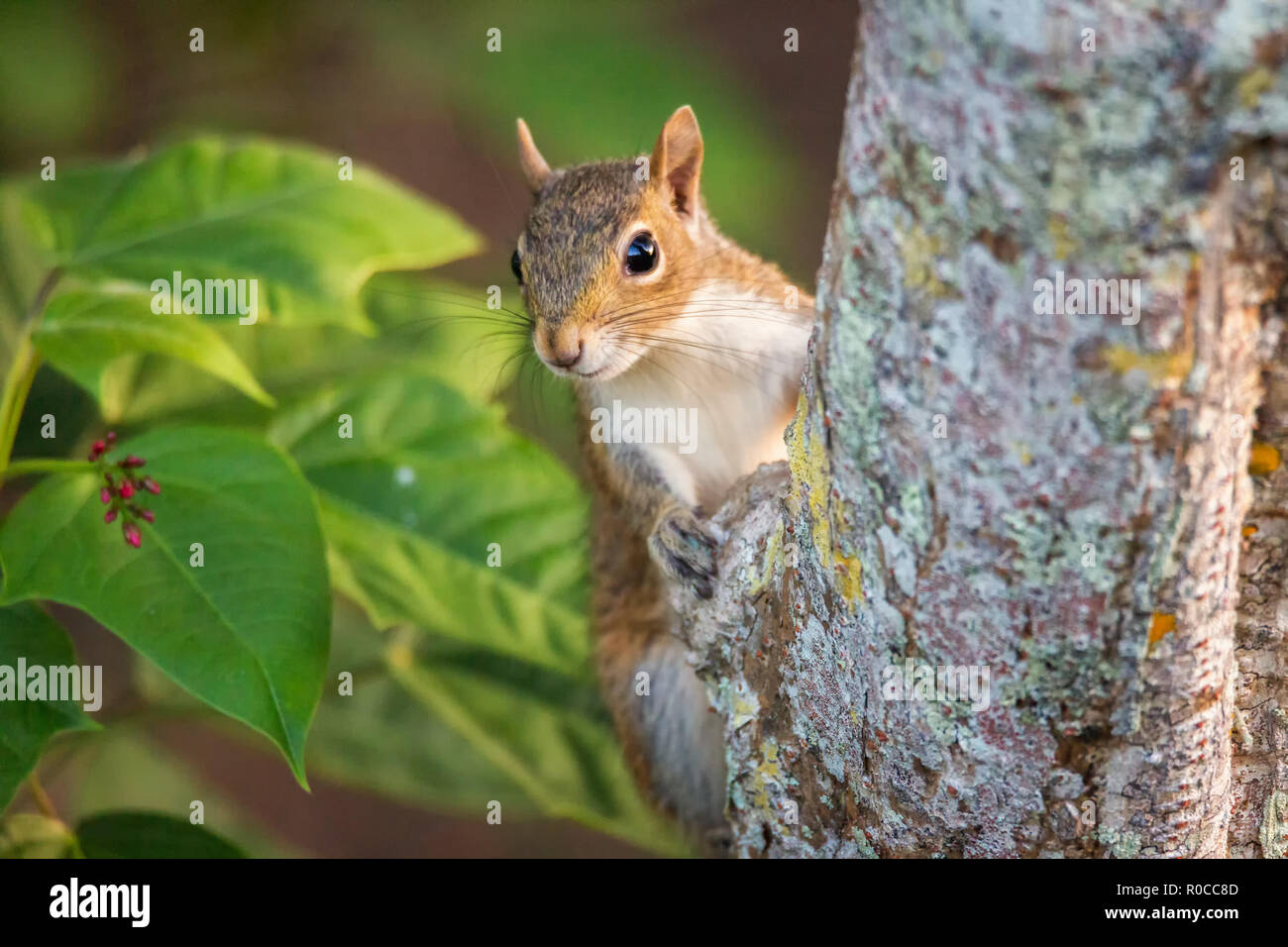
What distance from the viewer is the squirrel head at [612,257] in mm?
1495

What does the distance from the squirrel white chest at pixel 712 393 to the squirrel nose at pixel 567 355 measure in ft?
0.47

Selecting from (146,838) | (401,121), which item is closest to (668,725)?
(146,838)

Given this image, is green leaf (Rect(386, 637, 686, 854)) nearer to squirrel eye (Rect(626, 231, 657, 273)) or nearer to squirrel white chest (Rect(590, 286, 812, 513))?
squirrel white chest (Rect(590, 286, 812, 513))

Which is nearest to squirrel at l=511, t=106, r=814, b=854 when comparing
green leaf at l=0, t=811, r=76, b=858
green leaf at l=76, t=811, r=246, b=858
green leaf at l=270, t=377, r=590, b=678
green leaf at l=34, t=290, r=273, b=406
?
green leaf at l=270, t=377, r=590, b=678

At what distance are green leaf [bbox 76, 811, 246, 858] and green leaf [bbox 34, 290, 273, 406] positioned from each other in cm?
50

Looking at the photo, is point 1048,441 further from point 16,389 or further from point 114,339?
point 16,389

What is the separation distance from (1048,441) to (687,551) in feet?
1.94

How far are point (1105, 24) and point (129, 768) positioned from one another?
2.12m

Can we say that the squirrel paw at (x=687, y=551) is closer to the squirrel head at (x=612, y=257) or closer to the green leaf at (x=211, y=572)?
the squirrel head at (x=612, y=257)

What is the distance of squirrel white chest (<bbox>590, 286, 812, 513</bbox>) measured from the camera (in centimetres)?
163

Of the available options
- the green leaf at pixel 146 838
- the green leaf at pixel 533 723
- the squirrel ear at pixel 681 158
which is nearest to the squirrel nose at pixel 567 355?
the squirrel ear at pixel 681 158

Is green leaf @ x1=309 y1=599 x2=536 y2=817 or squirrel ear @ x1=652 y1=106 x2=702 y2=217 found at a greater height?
squirrel ear @ x1=652 y1=106 x2=702 y2=217

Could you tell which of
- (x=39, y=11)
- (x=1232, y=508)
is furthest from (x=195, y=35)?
(x=1232, y=508)

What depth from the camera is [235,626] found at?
1.14m
